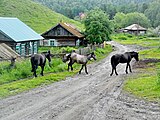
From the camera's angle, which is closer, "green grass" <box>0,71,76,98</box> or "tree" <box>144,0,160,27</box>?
"green grass" <box>0,71,76,98</box>

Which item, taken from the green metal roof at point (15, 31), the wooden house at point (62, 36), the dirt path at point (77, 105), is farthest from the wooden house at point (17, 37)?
the dirt path at point (77, 105)

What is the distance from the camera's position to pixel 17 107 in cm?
1591

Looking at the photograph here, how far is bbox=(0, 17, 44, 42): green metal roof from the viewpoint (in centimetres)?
4111

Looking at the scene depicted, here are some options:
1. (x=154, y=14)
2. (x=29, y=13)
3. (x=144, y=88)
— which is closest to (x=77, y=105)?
(x=144, y=88)

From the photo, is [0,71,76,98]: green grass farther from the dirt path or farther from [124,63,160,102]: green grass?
[124,63,160,102]: green grass

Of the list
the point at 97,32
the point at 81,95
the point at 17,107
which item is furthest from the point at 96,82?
the point at 97,32

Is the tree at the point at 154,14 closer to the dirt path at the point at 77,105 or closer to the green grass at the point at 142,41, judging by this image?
the green grass at the point at 142,41

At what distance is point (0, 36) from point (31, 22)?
57.5m

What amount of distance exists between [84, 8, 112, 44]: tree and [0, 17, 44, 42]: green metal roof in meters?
13.7

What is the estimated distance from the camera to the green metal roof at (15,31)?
135 ft

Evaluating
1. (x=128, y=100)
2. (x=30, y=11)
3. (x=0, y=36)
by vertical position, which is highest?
(x=30, y=11)

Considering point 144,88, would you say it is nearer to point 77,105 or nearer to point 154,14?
point 77,105

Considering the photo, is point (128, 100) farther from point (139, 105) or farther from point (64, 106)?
point (64, 106)

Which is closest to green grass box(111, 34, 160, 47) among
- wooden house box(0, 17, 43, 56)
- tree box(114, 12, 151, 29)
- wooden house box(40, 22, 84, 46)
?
wooden house box(40, 22, 84, 46)
